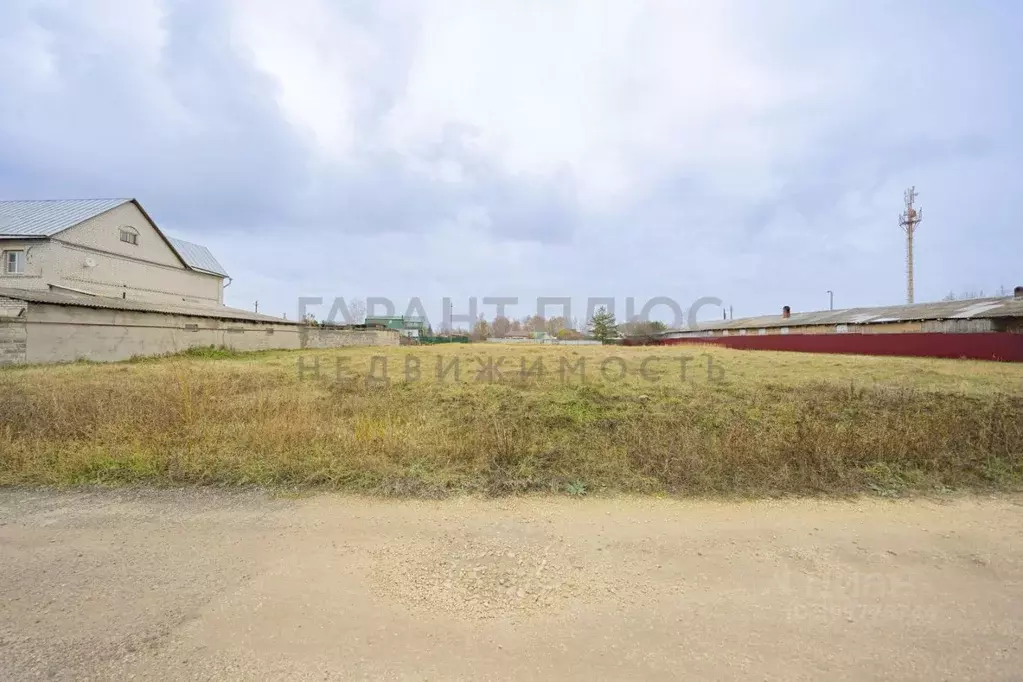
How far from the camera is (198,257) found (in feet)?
103

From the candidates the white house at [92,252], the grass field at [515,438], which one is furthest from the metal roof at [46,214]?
the grass field at [515,438]

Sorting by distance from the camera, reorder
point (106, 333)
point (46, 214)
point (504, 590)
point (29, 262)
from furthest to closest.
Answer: point (46, 214) < point (29, 262) < point (106, 333) < point (504, 590)

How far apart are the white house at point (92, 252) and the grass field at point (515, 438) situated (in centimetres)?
1657

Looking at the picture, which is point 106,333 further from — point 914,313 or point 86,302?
point 914,313

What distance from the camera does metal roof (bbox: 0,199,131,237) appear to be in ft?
66.3

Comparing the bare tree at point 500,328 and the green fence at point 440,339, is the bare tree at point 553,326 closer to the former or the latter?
the bare tree at point 500,328

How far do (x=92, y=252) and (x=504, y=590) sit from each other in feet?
97.3

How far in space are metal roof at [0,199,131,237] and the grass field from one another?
17.8 metres

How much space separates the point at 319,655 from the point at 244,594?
0.77 meters

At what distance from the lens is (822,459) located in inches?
177

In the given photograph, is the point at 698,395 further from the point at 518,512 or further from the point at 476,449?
the point at 518,512

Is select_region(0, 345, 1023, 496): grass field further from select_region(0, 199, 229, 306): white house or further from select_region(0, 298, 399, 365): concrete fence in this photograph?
select_region(0, 199, 229, 306): white house

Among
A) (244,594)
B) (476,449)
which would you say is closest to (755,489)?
(476,449)

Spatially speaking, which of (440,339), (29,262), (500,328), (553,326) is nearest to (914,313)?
(553,326)
